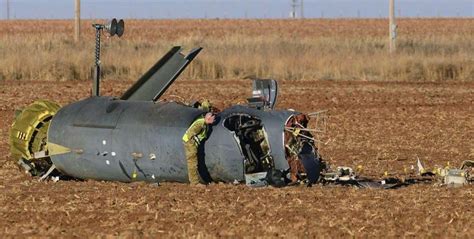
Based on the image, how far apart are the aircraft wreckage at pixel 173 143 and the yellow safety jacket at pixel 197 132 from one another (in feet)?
0.36

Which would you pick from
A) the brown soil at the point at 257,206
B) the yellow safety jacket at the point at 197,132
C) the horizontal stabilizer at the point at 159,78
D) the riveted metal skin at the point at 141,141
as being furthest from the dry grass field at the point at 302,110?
the horizontal stabilizer at the point at 159,78

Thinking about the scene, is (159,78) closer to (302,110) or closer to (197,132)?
(197,132)

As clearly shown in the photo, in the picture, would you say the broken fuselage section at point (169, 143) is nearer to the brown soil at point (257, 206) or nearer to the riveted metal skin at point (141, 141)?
the riveted metal skin at point (141, 141)

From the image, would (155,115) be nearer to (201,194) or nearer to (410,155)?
(201,194)

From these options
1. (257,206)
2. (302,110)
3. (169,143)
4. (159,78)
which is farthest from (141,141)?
(302,110)

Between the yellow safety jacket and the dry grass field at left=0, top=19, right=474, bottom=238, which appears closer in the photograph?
the dry grass field at left=0, top=19, right=474, bottom=238

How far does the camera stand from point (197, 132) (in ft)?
46.1

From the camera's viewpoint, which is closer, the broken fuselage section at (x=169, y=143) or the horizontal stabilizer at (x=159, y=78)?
the broken fuselage section at (x=169, y=143)

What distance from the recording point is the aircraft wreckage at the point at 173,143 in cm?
1426

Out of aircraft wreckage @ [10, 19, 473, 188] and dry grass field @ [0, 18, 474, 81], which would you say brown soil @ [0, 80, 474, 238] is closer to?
aircraft wreckage @ [10, 19, 473, 188]

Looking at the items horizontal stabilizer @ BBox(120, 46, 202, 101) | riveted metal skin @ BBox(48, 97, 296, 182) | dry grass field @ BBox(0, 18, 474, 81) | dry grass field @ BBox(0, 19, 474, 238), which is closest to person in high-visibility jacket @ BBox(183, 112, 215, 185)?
riveted metal skin @ BBox(48, 97, 296, 182)

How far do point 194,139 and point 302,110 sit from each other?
1249 cm

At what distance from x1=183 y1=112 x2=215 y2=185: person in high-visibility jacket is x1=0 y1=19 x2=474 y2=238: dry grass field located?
240 millimetres

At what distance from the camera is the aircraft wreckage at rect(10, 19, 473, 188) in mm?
14258
